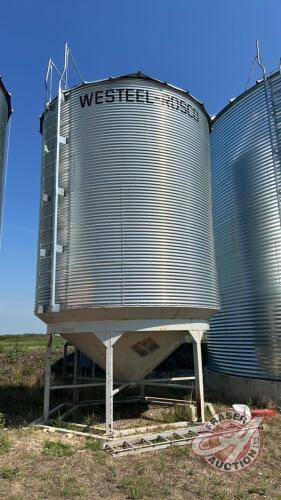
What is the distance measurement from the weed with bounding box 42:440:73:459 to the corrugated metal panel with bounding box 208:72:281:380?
7.92 m

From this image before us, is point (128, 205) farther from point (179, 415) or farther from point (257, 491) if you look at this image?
point (257, 491)

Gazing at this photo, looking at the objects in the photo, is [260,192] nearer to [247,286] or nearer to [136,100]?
[247,286]

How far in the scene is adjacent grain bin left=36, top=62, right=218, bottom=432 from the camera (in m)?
11.6

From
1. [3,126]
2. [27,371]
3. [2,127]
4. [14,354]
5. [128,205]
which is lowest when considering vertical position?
[27,371]

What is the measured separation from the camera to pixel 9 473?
Answer: 8406 millimetres

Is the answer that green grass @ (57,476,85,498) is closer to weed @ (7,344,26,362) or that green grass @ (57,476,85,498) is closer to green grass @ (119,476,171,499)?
green grass @ (119,476,171,499)

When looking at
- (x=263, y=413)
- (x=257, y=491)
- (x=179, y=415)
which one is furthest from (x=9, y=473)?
(x=263, y=413)

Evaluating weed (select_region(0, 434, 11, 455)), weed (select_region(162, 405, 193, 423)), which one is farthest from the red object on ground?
weed (select_region(0, 434, 11, 455))

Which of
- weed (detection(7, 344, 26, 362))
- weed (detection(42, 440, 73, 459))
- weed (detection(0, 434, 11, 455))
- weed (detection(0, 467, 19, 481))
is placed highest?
weed (detection(7, 344, 26, 362))

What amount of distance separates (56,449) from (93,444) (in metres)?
0.90

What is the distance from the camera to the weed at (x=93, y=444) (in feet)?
33.1

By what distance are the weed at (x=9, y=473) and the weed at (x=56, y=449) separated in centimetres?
105

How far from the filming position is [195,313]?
12.6 meters

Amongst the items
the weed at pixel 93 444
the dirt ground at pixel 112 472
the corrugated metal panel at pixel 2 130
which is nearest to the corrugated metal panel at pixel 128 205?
the corrugated metal panel at pixel 2 130
